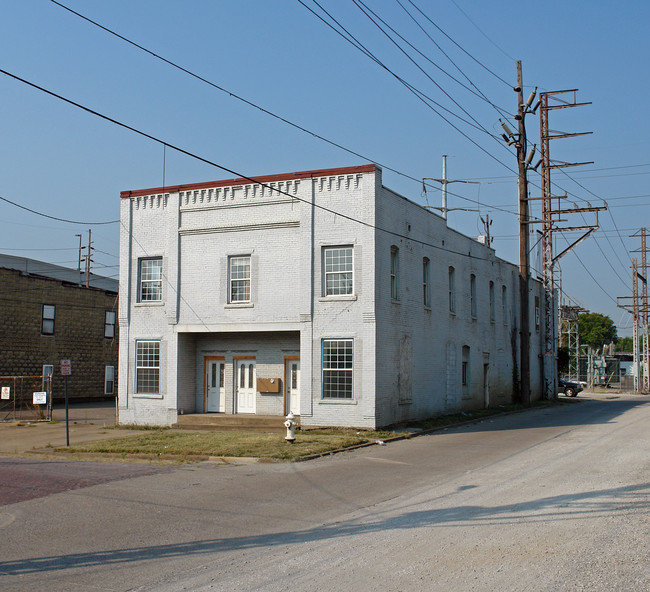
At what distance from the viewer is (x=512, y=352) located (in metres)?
39.0

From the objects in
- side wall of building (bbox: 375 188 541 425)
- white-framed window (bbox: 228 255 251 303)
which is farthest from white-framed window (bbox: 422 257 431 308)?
white-framed window (bbox: 228 255 251 303)

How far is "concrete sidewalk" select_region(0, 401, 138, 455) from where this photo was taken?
21344 millimetres

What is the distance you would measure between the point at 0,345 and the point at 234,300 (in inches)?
650

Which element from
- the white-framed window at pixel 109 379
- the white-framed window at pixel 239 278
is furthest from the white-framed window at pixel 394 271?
the white-framed window at pixel 109 379

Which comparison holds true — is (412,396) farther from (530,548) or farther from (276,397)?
(530,548)

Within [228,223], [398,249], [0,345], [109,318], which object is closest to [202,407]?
[228,223]

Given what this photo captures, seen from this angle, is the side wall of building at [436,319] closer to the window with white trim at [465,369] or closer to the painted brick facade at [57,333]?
the window with white trim at [465,369]

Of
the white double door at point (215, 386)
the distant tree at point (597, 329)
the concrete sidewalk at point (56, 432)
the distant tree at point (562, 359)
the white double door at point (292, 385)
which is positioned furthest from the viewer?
the distant tree at point (597, 329)

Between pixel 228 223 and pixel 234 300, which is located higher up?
pixel 228 223

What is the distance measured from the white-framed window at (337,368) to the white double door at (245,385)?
3.36 meters

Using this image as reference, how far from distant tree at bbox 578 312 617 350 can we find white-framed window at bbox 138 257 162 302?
11294 centimetres

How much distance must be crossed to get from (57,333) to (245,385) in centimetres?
1728

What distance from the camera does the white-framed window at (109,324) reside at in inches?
1665

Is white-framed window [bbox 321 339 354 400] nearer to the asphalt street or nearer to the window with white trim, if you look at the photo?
the asphalt street
